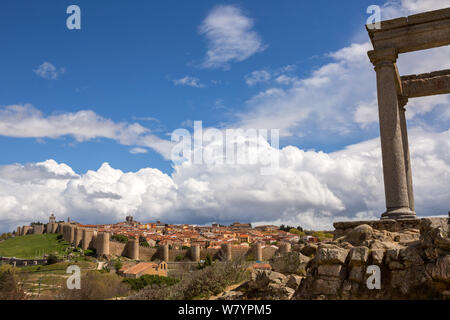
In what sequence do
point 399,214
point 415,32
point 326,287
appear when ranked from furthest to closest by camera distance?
point 415,32 < point 399,214 < point 326,287

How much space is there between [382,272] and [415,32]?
849cm

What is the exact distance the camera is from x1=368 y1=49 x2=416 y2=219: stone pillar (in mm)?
11836

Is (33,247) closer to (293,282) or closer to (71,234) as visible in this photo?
(71,234)

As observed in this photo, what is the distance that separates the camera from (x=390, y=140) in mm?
12180

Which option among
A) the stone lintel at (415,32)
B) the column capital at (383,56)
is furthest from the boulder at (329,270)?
the stone lintel at (415,32)

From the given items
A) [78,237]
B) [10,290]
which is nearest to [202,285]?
[10,290]

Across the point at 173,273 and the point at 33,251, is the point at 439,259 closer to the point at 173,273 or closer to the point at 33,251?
the point at 173,273

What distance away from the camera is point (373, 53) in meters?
12.8

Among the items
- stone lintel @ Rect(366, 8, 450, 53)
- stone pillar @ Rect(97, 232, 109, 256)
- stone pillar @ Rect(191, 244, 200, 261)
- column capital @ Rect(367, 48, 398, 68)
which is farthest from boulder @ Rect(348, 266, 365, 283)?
stone pillar @ Rect(97, 232, 109, 256)

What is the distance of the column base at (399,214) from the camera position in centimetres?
1139

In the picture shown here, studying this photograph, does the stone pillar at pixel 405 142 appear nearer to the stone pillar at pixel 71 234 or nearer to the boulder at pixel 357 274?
the boulder at pixel 357 274

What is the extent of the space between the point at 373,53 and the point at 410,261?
760cm

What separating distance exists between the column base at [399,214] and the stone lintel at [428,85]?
5.80 m
